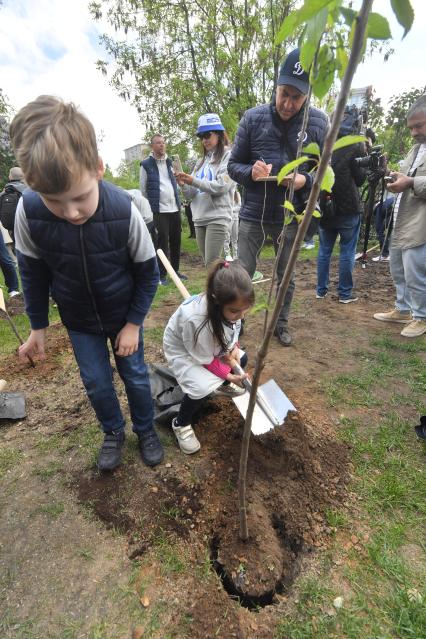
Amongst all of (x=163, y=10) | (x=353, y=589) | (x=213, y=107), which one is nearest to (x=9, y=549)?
(x=353, y=589)

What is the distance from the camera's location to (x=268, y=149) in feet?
9.13

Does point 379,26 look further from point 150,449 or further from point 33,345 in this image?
point 150,449

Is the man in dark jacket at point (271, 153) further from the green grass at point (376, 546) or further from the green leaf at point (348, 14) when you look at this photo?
the green leaf at point (348, 14)

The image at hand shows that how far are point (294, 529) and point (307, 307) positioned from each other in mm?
3038

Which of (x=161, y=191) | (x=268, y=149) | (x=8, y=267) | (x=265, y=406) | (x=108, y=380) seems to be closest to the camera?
(x=108, y=380)

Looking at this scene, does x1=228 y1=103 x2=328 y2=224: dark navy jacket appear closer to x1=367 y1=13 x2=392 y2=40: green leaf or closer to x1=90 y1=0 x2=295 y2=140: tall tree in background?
x1=367 y1=13 x2=392 y2=40: green leaf

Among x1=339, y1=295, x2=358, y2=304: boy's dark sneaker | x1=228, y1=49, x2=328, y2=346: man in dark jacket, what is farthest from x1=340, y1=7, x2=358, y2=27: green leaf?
x1=339, y1=295, x2=358, y2=304: boy's dark sneaker

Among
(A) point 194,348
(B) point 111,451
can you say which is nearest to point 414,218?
(A) point 194,348

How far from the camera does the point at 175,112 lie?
945 centimetres

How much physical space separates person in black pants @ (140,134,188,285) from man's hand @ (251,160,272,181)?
2960 millimetres

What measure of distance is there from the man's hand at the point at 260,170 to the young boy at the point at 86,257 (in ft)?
4.30

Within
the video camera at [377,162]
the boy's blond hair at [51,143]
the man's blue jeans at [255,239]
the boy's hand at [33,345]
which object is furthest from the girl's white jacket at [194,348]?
the video camera at [377,162]

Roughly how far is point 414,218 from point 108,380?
2896mm

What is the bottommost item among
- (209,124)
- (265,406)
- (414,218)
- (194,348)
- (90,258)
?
(265,406)
